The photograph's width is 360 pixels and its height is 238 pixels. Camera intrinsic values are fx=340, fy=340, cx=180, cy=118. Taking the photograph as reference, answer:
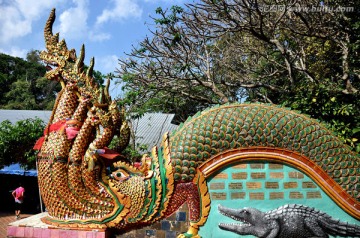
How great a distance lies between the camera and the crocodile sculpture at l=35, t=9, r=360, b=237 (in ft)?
15.0

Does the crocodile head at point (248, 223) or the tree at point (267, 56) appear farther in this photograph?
the tree at point (267, 56)

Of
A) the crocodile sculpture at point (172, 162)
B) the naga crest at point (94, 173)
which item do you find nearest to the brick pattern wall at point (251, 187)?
the crocodile sculpture at point (172, 162)

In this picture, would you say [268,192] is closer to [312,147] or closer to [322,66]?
[312,147]

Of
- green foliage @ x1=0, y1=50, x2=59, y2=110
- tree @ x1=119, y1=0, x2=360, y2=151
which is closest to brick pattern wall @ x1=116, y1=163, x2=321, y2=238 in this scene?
tree @ x1=119, y1=0, x2=360, y2=151

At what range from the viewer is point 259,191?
4.66 meters

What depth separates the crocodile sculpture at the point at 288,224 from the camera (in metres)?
4.52

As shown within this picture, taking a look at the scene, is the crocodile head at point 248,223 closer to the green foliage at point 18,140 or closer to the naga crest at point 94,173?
the naga crest at point 94,173

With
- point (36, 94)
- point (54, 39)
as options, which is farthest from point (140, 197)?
point (36, 94)

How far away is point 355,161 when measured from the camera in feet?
15.1

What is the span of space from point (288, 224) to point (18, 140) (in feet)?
26.3

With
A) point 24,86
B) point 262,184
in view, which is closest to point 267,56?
point 262,184

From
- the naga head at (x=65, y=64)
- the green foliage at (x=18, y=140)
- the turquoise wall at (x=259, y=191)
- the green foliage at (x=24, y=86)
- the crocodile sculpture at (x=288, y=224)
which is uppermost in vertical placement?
the green foliage at (x=24, y=86)

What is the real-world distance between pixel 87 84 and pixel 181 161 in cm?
191

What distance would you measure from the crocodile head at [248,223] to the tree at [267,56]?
92.4 inches
